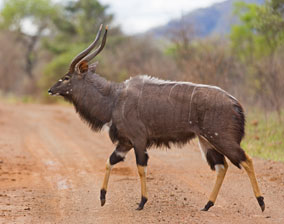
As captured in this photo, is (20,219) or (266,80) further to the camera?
(266,80)

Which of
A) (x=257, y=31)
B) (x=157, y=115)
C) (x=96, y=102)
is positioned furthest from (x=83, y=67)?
(x=257, y=31)

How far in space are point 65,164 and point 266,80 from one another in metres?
6.97

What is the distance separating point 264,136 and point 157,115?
6783 millimetres

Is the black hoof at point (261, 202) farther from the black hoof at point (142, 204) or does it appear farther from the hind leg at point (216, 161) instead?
the black hoof at point (142, 204)

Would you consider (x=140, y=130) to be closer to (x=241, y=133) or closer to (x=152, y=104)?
(x=152, y=104)

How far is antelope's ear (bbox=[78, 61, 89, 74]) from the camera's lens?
22.9 feet

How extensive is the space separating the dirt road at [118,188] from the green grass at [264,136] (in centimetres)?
118

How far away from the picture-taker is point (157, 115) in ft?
21.1

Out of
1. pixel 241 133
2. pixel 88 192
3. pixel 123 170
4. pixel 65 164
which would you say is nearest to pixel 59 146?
pixel 65 164

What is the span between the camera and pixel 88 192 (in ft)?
24.1

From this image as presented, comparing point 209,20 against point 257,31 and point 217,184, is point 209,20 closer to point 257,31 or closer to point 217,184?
point 257,31

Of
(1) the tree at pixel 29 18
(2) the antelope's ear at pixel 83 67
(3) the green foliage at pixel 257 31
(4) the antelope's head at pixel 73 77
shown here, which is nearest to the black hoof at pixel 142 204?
(4) the antelope's head at pixel 73 77

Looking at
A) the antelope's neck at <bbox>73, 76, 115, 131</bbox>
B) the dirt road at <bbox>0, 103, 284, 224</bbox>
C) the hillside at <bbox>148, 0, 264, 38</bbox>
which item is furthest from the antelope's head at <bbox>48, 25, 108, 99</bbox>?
the hillside at <bbox>148, 0, 264, 38</bbox>

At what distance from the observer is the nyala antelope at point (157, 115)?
5996 millimetres
